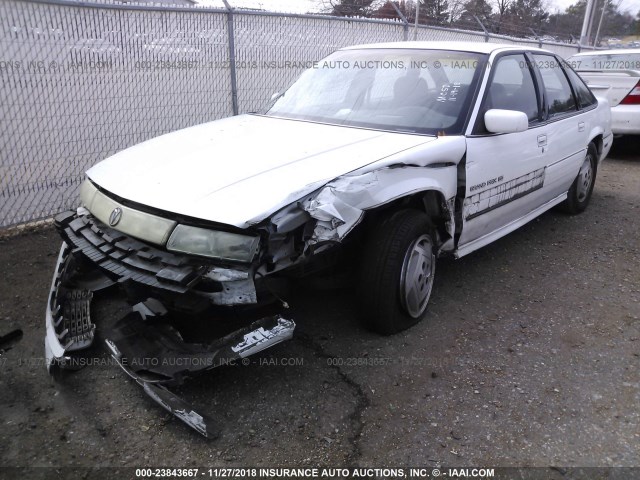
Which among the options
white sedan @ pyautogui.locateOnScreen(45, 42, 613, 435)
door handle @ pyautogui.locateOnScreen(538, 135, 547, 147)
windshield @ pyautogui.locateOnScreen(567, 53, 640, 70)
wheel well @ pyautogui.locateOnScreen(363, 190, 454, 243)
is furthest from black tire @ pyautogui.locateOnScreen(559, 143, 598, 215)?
windshield @ pyautogui.locateOnScreen(567, 53, 640, 70)

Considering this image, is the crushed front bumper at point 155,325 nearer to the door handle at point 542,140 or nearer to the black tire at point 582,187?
the door handle at point 542,140

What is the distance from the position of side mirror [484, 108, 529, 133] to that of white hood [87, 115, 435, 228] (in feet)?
1.54

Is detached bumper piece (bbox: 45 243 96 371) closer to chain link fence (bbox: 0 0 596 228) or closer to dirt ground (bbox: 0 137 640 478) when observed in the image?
dirt ground (bbox: 0 137 640 478)

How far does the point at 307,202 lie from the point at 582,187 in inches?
159

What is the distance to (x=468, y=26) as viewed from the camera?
10070 mm

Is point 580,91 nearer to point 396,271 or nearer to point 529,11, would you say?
point 396,271

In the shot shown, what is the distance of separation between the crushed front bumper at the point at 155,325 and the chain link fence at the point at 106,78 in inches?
97.5

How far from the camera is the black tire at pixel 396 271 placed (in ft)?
9.29

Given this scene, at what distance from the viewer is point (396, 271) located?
9.39ft

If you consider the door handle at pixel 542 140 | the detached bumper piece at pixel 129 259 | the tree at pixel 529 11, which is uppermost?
the tree at pixel 529 11

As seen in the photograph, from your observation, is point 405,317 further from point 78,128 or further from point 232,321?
point 78,128

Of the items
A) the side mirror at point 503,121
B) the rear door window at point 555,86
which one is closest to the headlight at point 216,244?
the side mirror at point 503,121

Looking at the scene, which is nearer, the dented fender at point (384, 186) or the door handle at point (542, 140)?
the dented fender at point (384, 186)

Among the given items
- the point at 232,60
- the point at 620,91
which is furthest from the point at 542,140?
the point at 620,91
